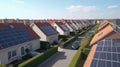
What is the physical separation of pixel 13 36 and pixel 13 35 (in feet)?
1.21

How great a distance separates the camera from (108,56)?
674 inches

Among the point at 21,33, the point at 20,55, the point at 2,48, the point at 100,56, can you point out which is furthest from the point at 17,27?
the point at 100,56

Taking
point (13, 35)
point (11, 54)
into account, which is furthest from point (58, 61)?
point (13, 35)

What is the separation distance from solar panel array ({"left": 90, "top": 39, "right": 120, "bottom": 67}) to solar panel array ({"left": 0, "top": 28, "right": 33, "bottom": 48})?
16140 mm

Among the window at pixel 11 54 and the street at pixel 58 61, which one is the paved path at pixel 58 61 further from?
the window at pixel 11 54

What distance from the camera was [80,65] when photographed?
25281 mm

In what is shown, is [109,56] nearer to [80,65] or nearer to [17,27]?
[80,65]

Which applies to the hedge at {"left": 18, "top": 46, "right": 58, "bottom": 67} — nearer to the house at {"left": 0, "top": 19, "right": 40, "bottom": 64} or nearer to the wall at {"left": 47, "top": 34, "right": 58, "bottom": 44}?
the house at {"left": 0, "top": 19, "right": 40, "bottom": 64}

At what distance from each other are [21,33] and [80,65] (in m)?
15.7

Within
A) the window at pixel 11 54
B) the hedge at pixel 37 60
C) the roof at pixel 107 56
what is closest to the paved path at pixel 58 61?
the hedge at pixel 37 60

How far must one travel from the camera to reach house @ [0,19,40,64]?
25997 mm

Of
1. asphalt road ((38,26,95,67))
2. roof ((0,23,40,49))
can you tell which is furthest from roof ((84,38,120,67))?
roof ((0,23,40,49))

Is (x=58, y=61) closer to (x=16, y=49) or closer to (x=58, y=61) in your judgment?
(x=58, y=61)

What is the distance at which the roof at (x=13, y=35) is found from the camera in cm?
2672
